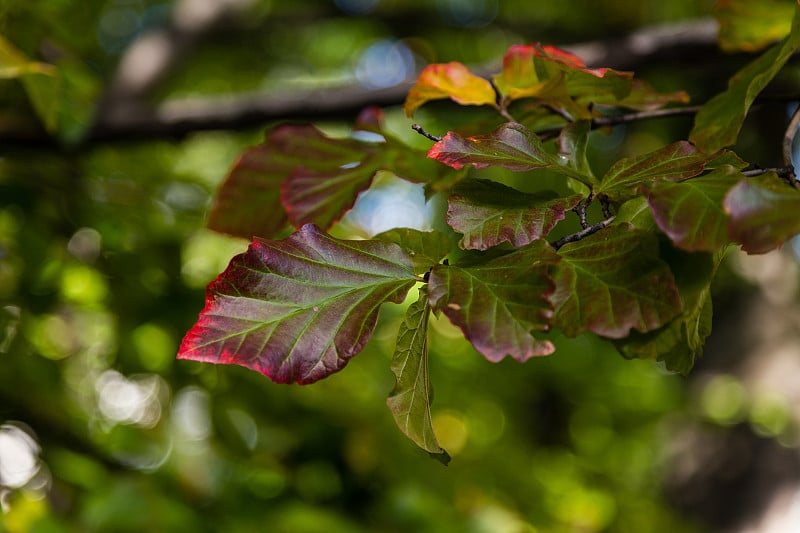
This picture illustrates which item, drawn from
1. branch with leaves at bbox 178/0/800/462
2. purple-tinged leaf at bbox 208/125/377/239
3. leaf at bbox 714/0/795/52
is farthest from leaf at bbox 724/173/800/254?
leaf at bbox 714/0/795/52

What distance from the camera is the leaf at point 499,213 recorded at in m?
0.39

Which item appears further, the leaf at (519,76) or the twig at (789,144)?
the leaf at (519,76)

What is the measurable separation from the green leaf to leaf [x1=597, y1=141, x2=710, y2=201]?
1.8 inches

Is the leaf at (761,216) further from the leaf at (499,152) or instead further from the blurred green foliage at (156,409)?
the blurred green foliage at (156,409)

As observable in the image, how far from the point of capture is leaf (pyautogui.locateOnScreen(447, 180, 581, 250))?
0.39 m

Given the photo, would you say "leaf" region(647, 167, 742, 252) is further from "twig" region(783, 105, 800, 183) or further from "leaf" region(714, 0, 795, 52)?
"leaf" region(714, 0, 795, 52)

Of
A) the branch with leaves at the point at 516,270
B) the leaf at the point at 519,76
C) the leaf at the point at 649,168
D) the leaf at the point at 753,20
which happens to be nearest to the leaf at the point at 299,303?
the branch with leaves at the point at 516,270

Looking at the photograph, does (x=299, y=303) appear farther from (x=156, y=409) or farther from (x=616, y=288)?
(x=156, y=409)

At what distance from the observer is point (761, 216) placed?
312mm

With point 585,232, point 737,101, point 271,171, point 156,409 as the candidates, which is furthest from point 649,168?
point 156,409

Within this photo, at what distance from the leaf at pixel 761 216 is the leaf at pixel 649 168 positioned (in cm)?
7

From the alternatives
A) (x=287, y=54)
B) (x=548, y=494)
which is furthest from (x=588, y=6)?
(x=548, y=494)

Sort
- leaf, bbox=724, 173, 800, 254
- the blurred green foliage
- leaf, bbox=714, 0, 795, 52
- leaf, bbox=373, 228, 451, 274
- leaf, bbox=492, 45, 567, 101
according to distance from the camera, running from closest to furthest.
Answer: leaf, bbox=724, 173, 800, 254 < leaf, bbox=373, 228, 451, 274 < leaf, bbox=492, 45, 567, 101 < leaf, bbox=714, 0, 795, 52 < the blurred green foliage

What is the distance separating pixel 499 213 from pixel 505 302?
0.06 meters
